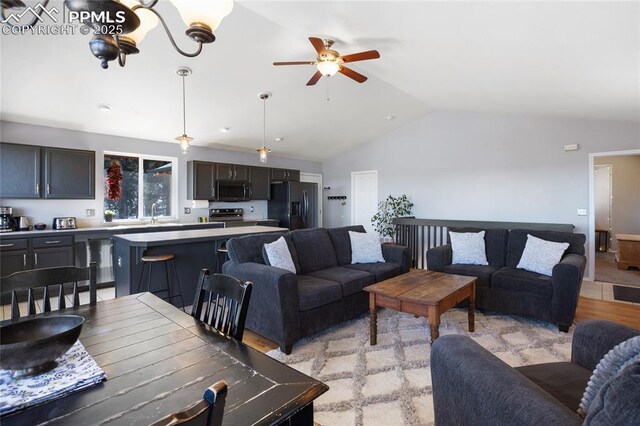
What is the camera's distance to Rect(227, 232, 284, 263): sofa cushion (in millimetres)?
3221

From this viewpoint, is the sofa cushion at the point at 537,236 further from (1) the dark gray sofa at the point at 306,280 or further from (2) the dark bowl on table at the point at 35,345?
(2) the dark bowl on table at the point at 35,345

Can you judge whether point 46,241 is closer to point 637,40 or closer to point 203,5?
point 203,5

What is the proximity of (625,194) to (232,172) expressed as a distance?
8691 mm

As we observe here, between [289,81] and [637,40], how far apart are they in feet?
11.6

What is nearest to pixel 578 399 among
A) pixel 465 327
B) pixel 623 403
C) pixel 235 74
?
pixel 623 403

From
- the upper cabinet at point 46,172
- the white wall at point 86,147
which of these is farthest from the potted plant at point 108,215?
the upper cabinet at point 46,172

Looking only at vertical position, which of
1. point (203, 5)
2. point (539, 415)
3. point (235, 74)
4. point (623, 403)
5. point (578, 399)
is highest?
point (235, 74)

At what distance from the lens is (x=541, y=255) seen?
11.6 ft

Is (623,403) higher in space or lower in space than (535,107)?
lower

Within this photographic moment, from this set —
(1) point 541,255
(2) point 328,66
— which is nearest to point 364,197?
(1) point 541,255

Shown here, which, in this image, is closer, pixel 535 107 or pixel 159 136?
pixel 535 107

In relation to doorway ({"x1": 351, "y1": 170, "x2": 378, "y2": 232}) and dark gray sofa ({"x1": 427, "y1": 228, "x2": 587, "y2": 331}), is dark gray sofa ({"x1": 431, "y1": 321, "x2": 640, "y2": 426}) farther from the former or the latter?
doorway ({"x1": 351, "y1": 170, "x2": 378, "y2": 232})

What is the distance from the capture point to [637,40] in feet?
7.46

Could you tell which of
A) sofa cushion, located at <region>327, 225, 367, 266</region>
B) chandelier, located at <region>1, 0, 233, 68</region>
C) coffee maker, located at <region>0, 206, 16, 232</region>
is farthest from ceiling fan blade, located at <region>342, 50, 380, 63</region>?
coffee maker, located at <region>0, 206, 16, 232</region>
